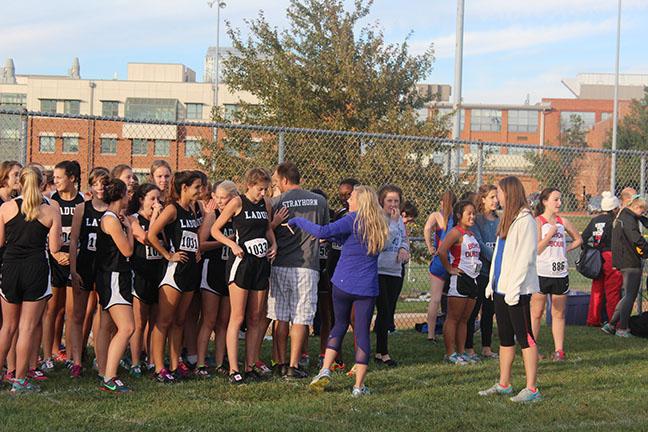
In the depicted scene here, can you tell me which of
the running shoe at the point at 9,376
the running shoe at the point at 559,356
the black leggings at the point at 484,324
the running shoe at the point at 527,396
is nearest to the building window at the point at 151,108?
the black leggings at the point at 484,324

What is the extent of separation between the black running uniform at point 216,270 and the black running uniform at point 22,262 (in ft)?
4.95

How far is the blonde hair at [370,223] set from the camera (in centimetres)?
733

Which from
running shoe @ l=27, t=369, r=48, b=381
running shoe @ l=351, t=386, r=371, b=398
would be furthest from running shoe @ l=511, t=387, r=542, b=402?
running shoe @ l=27, t=369, r=48, b=381

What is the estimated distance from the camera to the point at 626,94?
95938 mm

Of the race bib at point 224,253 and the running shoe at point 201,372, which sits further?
the race bib at point 224,253

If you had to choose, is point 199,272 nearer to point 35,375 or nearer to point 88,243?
point 88,243

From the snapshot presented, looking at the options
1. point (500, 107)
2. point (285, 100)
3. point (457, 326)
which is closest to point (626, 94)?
point (500, 107)

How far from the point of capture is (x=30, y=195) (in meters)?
7.02

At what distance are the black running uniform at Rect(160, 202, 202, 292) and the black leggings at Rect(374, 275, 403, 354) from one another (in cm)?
215

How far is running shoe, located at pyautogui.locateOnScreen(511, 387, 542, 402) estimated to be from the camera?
725 cm

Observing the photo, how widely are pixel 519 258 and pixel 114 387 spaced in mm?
3514

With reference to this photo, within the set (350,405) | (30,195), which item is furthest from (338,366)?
(30,195)

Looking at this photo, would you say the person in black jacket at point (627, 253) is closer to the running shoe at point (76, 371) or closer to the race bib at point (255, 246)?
the race bib at point (255, 246)

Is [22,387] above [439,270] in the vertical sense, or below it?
below
